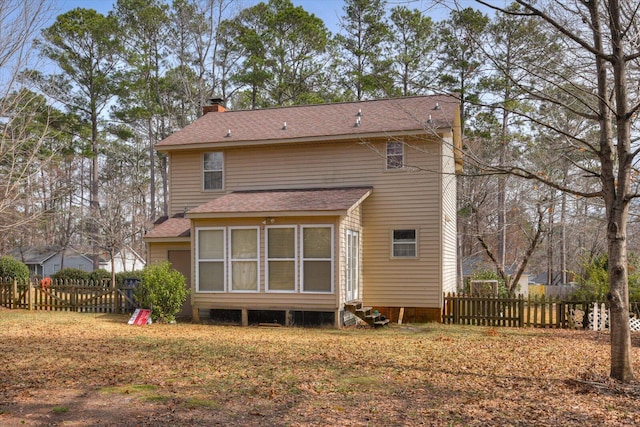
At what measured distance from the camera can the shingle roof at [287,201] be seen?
49.5 ft

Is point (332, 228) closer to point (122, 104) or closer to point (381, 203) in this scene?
point (381, 203)

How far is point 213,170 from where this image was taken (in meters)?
18.7

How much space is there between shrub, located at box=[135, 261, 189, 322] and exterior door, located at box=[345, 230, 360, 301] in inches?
182

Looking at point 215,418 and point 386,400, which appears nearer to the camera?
point 215,418

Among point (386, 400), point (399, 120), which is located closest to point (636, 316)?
point (399, 120)

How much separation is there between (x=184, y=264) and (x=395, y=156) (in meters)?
7.49

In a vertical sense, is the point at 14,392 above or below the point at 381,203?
below

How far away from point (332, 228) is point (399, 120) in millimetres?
4472

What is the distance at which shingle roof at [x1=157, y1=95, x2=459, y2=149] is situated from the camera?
1710 cm

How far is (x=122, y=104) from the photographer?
3372 cm

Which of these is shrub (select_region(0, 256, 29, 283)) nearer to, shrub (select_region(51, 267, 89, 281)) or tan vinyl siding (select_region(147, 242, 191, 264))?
shrub (select_region(51, 267, 89, 281))

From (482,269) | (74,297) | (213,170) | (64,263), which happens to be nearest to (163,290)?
(74,297)

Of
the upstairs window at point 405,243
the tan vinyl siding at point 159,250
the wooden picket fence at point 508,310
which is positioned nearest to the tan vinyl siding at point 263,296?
the tan vinyl siding at point 159,250

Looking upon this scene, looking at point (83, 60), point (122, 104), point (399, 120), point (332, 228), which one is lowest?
point (332, 228)
